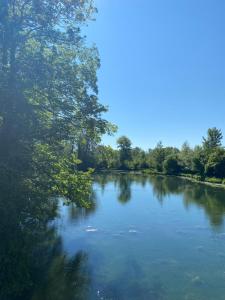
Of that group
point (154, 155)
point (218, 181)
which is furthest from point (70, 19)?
point (154, 155)

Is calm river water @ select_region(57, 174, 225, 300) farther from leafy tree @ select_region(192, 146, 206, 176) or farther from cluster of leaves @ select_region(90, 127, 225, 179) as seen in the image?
leafy tree @ select_region(192, 146, 206, 176)

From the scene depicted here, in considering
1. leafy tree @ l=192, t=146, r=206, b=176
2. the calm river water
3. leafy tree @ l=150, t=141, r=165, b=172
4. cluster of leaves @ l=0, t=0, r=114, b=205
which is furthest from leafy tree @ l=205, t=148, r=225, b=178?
cluster of leaves @ l=0, t=0, r=114, b=205

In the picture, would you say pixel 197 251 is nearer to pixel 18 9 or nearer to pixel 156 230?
pixel 156 230

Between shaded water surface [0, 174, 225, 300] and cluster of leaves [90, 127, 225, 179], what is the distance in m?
4.33

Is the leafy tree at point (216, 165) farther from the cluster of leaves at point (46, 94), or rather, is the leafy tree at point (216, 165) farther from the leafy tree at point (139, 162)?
the cluster of leaves at point (46, 94)

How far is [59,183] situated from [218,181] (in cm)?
4229

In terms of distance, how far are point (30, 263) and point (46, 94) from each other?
5.84 m

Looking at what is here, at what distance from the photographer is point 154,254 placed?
528 inches

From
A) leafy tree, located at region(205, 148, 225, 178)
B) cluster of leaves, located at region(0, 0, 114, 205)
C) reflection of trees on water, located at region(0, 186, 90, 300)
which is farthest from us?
leafy tree, located at region(205, 148, 225, 178)

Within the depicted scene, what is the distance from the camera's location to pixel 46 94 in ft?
36.2

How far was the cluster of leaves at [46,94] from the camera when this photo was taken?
9.36 meters

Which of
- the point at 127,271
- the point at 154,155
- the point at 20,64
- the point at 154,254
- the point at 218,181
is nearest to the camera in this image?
the point at 20,64

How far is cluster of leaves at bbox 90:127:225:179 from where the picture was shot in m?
52.3

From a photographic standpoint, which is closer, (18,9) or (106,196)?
(18,9)
